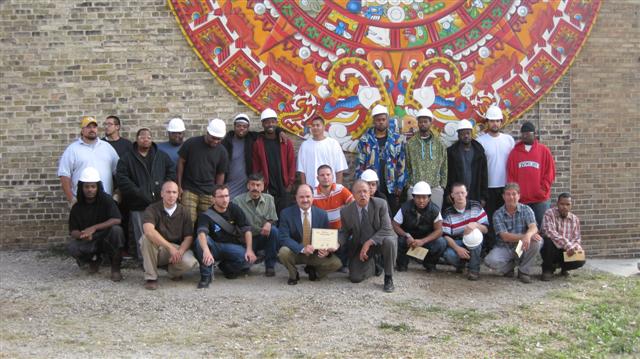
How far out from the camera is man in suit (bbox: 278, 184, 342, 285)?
718 centimetres

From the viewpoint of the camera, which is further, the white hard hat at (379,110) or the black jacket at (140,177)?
the white hard hat at (379,110)

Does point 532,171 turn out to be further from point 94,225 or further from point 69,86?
point 69,86

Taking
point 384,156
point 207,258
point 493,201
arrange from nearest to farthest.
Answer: point 207,258 < point 384,156 < point 493,201

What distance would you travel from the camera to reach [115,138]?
8.36m

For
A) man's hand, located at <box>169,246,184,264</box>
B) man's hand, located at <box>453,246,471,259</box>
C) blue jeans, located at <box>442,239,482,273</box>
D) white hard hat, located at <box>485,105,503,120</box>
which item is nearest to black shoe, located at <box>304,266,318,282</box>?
man's hand, located at <box>169,246,184,264</box>

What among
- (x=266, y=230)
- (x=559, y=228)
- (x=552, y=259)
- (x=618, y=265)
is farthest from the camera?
(x=618, y=265)

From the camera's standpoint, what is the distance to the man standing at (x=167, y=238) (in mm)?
6996

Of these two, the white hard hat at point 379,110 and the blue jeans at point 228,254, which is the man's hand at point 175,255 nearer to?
the blue jeans at point 228,254

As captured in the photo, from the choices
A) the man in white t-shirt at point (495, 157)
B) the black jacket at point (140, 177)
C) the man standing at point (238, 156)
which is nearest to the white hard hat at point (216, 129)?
the man standing at point (238, 156)

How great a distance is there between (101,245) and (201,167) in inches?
56.2

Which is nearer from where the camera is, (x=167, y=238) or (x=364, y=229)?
(x=167, y=238)

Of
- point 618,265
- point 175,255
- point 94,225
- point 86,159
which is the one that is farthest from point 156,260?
point 618,265

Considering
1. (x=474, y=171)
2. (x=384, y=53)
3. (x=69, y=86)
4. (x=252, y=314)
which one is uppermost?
(x=384, y=53)

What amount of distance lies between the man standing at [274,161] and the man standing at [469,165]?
6.60 feet
